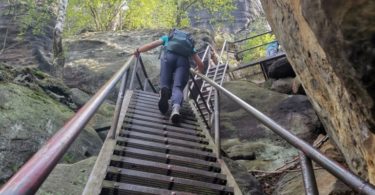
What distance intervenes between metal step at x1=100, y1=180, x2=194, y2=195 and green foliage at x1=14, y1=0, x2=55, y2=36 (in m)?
13.4

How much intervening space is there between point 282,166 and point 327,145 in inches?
31.5

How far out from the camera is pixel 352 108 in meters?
2.76

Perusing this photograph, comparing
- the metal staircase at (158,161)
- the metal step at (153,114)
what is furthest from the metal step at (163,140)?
the metal step at (153,114)

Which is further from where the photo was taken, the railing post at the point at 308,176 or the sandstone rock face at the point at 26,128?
the sandstone rock face at the point at 26,128

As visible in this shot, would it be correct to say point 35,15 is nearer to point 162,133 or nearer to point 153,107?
point 153,107

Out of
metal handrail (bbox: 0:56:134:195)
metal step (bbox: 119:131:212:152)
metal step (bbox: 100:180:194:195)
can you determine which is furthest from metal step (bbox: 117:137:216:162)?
metal handrail (bbox: 0:56:134:195)

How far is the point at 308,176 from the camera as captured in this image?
2121mm

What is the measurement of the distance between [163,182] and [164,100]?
2.76 metres

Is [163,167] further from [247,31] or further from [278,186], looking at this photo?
[247,31]

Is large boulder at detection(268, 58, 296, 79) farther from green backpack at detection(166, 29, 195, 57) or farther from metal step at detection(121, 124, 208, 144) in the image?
metal step at detection(121, 124, 208, 144)

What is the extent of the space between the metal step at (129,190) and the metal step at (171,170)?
0.60 m

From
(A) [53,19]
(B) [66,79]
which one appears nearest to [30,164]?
(B) [66,79]

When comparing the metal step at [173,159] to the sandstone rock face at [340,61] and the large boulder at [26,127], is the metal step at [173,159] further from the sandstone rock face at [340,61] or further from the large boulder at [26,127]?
the large boulder at [26,127]

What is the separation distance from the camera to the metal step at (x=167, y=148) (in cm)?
489
